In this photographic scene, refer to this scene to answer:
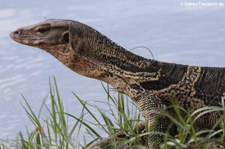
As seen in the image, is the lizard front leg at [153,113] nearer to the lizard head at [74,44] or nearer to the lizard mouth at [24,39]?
the lizard head at [74,44]

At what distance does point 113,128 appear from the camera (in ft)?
18.0

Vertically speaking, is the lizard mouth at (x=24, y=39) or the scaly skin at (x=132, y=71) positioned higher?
the lizard mouth at (x=24, y=39)

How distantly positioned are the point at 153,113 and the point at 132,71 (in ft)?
1.22

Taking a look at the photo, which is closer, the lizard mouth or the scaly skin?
the scaly skin

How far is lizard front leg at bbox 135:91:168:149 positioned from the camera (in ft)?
17.1

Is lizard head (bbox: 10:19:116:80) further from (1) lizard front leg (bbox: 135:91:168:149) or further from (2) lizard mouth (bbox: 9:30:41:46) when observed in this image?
(1) lizard front leg (bbox: 135:91:168:149)

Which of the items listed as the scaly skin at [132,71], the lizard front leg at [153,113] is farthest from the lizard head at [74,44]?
the lizard front leg at [153,113]

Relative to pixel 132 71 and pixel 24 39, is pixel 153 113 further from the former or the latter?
pixel 24 39

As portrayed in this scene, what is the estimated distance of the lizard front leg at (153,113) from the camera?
5.21m

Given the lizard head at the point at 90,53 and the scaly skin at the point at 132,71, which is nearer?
the scaly skin at the point at 132,71

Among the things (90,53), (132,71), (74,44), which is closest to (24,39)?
(74,44)

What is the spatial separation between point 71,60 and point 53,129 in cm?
51

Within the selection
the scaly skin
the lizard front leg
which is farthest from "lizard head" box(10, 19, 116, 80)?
the lizard front leg

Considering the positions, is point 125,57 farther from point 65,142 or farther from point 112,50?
point 65,142
